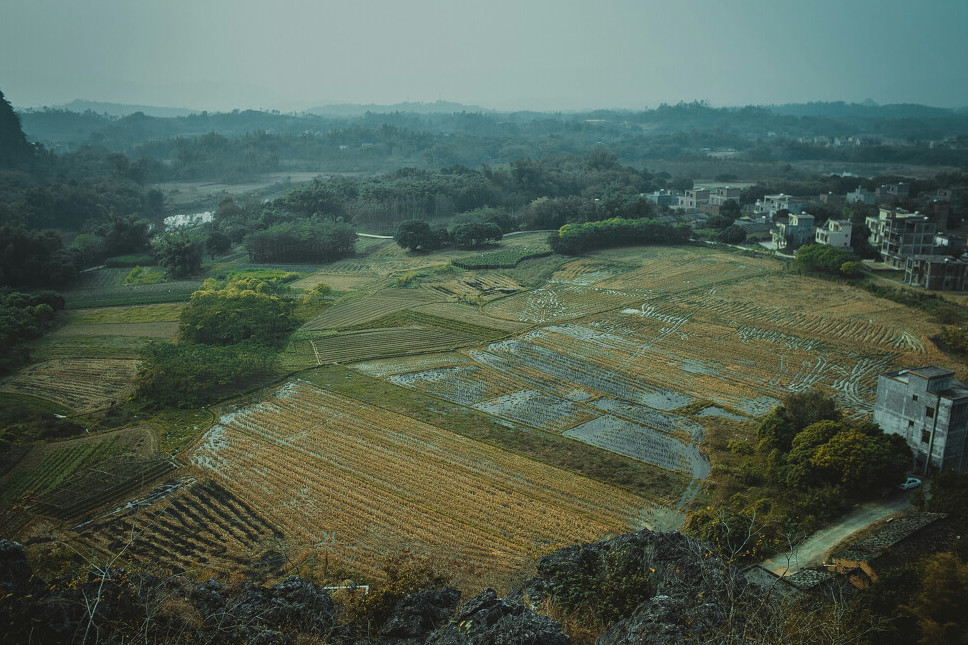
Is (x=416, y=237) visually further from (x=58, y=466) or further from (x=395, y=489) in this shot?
(x=395, y=489)

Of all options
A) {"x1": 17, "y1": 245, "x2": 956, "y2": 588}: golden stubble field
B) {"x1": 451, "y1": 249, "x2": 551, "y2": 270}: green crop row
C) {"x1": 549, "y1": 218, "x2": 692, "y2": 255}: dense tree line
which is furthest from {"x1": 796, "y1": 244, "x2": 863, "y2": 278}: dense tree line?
{"x1": 451, "y1": 249, "x2": 551, "y2": 270}: green crop row

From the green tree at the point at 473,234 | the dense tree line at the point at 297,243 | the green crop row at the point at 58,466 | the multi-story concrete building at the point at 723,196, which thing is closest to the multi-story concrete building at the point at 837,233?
the multi-story concrete building at the point at 723,196

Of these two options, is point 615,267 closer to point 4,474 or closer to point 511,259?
point 511,259

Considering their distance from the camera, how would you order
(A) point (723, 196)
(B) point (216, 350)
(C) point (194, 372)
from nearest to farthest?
(C) point (194, 372) → (B) point (216, 350) → (A) point (723, 196)

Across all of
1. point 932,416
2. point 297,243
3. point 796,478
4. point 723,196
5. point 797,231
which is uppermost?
point 723,196

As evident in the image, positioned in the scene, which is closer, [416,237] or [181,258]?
[181,258]

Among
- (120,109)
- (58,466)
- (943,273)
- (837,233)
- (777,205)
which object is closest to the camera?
(58,466)

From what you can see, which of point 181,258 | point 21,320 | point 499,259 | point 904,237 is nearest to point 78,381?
point 21,320

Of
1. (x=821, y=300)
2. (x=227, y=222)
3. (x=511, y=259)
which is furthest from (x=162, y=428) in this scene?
(x=227, y=222)
